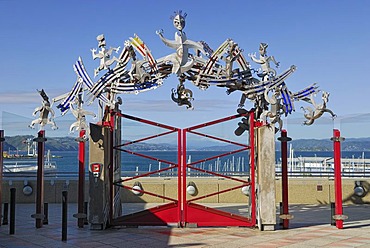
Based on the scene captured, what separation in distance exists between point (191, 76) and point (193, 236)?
358 cm

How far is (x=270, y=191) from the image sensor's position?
11.6m

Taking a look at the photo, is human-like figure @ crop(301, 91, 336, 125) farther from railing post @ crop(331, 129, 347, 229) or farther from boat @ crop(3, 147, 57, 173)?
boat @ crop(3, 147, 57, 173)

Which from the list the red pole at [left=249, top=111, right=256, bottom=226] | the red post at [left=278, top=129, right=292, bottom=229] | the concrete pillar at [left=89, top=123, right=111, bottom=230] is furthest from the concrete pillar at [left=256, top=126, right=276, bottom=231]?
the concrete pillar at [left=89, top=123, right=111, bottom=230]

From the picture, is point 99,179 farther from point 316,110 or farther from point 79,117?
point 316,110

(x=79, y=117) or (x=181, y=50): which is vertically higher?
(x=181, y=50)

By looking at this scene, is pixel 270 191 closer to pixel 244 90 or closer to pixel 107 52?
pixel 244 90

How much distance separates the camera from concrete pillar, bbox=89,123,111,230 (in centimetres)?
1159

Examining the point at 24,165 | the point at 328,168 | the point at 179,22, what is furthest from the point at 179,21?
the point at 24,165

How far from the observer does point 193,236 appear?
10.7 m

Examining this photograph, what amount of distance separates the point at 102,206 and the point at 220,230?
2.73m

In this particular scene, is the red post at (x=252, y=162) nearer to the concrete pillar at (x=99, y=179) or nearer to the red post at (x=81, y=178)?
the concrete pillar at (x=99, y=179)

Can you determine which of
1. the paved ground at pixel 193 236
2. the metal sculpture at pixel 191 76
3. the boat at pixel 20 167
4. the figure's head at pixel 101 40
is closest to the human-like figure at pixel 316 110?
the metal sculpture at pixel 191 76

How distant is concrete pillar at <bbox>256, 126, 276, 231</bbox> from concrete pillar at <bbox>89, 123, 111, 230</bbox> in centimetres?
351

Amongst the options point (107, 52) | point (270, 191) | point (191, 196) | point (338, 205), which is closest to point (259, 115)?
point (270, 191)
